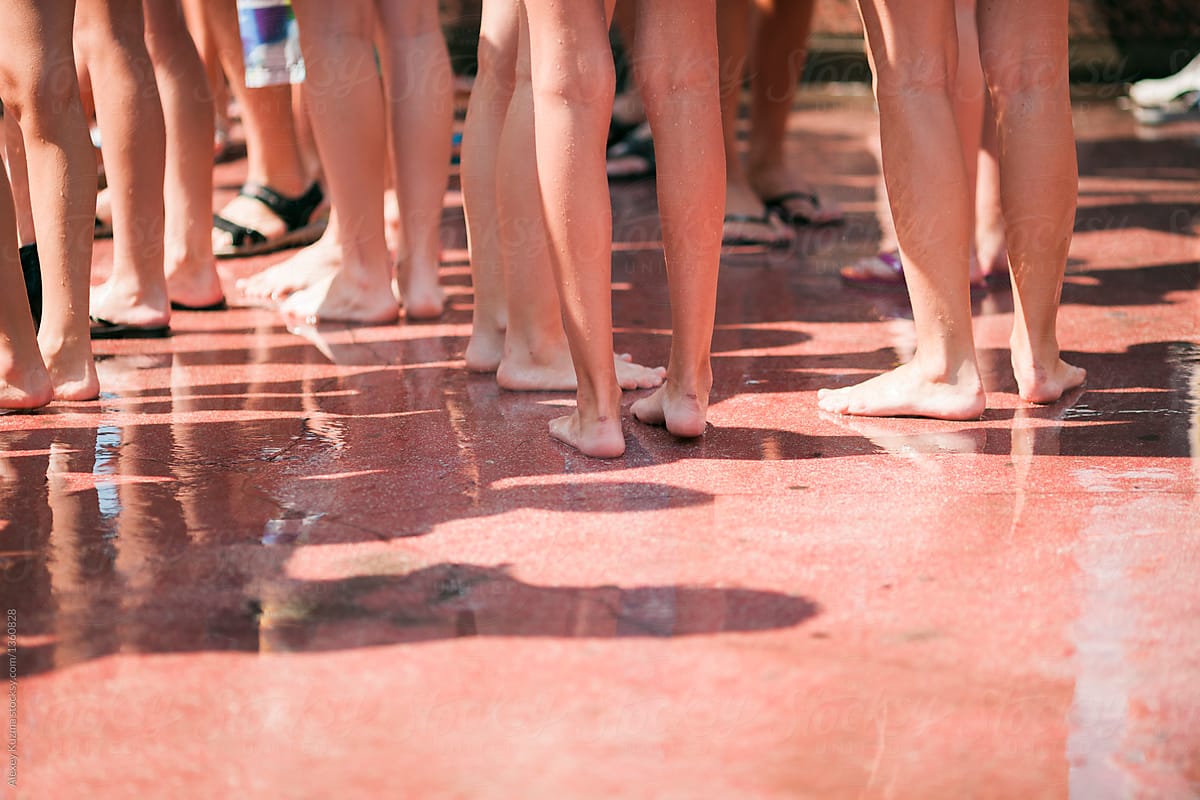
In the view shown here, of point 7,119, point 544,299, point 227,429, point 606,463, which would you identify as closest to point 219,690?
point 606,463

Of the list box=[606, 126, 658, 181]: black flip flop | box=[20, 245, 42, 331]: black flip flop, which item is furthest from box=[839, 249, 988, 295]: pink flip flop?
box=[20, 245, 42, 331]: black flip flop

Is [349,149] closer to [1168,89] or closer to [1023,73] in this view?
[1023,73]

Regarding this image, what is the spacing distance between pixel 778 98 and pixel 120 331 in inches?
101

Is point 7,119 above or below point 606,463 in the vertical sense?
above

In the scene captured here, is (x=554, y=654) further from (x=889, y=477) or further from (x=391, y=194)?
(x=391, y=194)

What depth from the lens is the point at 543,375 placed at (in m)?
3.26

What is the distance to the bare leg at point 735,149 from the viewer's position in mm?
5004

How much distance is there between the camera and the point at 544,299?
3.20 metres

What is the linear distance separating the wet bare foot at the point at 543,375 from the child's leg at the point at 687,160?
1.53 ft

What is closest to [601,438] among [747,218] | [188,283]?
[188,283]

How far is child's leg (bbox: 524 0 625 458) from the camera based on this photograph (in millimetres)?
2553

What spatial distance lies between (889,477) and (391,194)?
8.91ft

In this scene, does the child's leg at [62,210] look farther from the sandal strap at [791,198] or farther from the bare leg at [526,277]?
the sandal strap at [791,198]

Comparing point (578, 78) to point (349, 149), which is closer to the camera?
point (578, 78)
